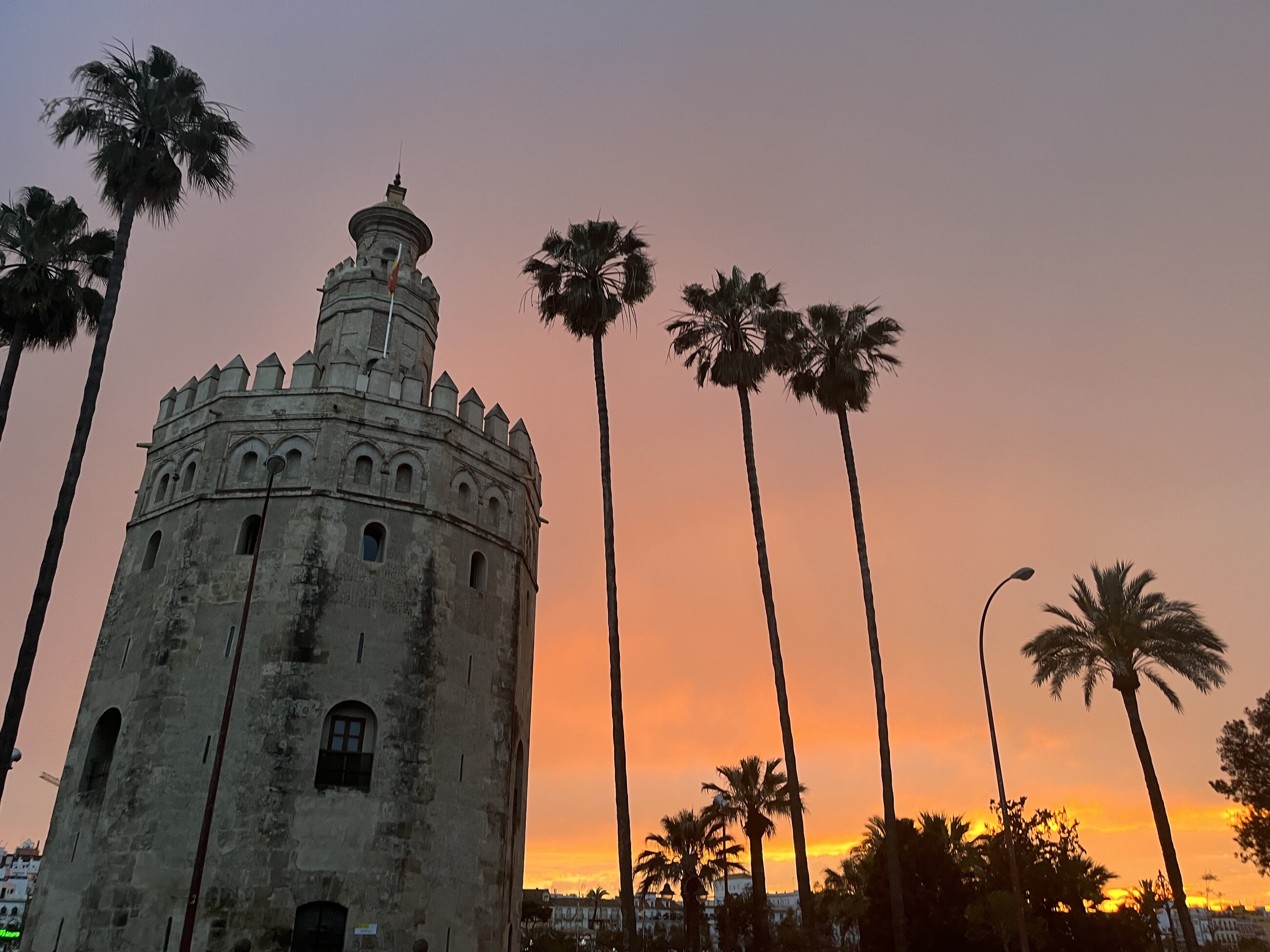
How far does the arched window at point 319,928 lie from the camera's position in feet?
68.3

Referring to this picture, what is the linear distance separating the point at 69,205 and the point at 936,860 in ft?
117

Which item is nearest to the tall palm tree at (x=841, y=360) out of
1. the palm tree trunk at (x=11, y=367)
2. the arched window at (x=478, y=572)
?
the arched window at (x=478, y=572)

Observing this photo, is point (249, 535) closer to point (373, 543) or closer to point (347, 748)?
point (373, 543)

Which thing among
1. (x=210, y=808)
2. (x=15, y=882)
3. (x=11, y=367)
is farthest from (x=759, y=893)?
(x=15, y=882)

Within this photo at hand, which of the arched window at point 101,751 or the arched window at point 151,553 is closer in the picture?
the arched window at point 101,751

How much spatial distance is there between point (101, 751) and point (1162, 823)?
3161 cm

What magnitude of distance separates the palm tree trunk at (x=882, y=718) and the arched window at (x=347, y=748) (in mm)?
13735

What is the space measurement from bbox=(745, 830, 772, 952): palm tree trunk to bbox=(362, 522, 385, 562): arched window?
2019cm

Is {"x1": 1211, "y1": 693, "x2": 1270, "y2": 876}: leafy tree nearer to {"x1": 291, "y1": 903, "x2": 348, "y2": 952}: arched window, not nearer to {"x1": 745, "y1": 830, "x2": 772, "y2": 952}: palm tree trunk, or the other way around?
{"x1": 745, "y1": 830, "x2": 772, "y2": 952}: palm tree trunk

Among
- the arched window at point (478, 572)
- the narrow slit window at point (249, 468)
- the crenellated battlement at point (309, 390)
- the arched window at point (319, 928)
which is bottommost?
the arched window at point (319, 928)

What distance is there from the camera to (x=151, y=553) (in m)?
26.5

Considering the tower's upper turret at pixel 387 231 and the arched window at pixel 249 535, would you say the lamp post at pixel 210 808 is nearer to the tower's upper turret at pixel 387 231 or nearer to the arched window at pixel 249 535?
the arched window at pixel 249 535

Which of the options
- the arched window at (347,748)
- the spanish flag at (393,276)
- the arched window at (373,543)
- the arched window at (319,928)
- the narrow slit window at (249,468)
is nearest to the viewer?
the arched window at (319,928)

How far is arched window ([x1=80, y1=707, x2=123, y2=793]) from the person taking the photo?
23328 mm
